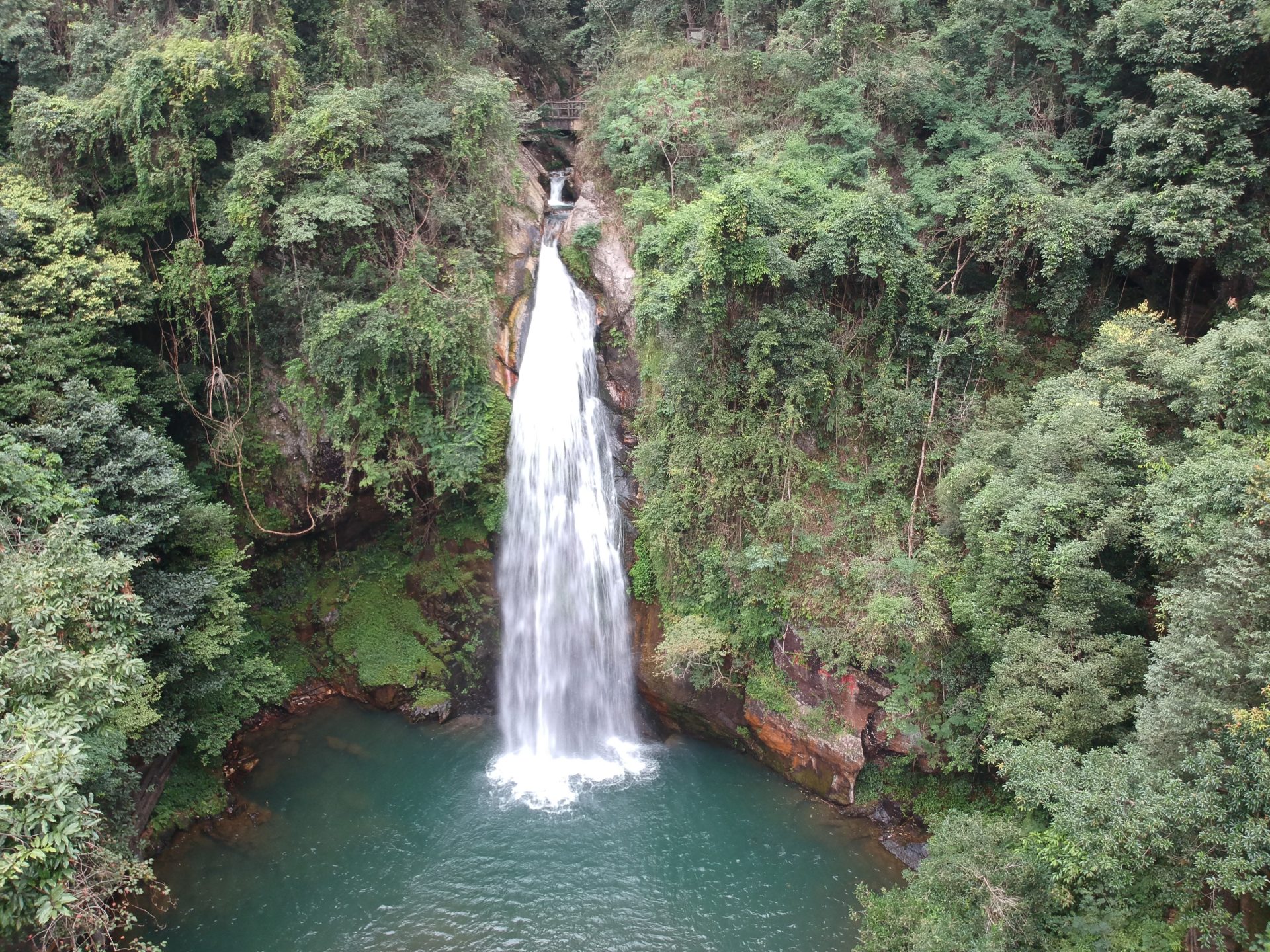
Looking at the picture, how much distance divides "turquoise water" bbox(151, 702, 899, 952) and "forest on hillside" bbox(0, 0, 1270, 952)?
3.81ft

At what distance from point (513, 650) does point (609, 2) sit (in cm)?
1714

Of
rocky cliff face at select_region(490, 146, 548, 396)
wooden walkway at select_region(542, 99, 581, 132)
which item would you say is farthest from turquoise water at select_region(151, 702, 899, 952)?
wooden walkway at select_region(542, 99, 581, 132)

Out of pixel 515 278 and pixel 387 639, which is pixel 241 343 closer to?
pixel 515 278

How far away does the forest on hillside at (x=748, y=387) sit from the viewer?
8.52m

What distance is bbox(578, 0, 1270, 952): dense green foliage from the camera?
7875 mm

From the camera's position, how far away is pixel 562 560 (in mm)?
15695

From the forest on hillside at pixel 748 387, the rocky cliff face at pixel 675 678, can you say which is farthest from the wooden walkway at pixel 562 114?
the forest on hillside at pixel 748 387

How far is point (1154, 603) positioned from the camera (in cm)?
966

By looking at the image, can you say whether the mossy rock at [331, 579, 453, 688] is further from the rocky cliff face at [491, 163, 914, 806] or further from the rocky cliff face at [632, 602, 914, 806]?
the rocky cliff face at [632, 602, 914, 806]

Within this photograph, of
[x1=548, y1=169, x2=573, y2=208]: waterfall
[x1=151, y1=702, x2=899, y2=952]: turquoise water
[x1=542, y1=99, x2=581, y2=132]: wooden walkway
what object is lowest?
[x1=151, y1=702, x2=899, y2=952]: turquoise water

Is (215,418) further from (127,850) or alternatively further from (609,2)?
(609,2)

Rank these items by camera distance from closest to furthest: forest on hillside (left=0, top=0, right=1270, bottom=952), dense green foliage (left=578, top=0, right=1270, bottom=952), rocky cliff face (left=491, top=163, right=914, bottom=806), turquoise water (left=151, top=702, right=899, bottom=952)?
dense green foliage (left=578, top=0, right=1270, bottom=952) → forest on hillside (left=0, top=0, right=1270, bottom=952) → turquoise water (left=151, top=702, right=899, bottom=952) → rocky cliff face (left=491, top=163, right=914, bottom=806)

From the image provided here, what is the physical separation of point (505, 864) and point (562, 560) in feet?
19.2

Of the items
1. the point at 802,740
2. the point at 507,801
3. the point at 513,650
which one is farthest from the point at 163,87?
the point at 802,740
